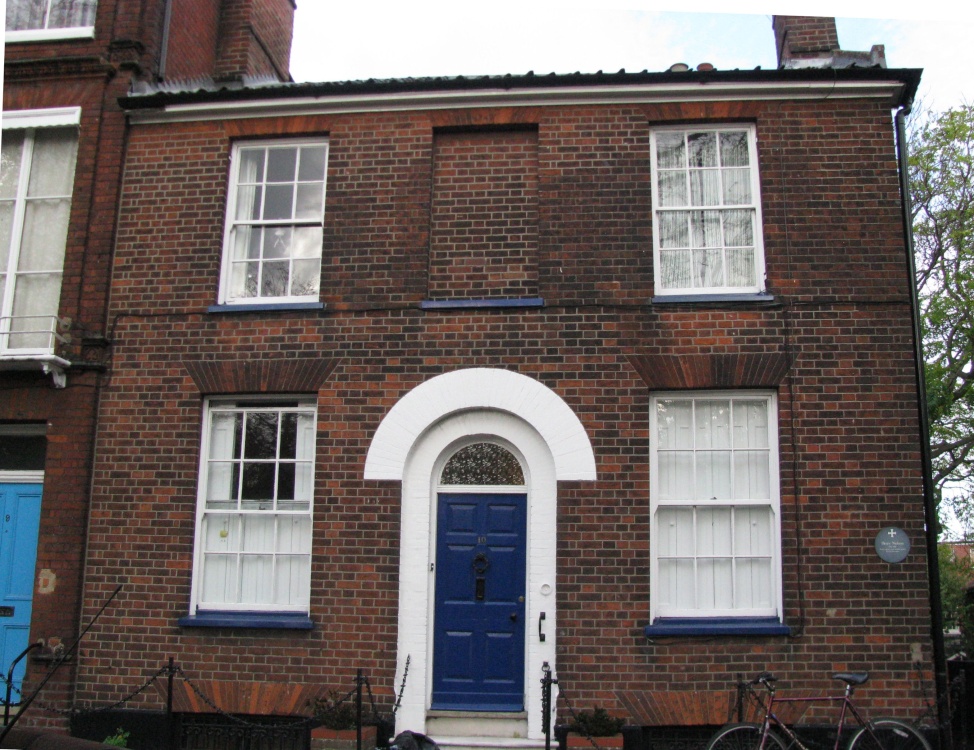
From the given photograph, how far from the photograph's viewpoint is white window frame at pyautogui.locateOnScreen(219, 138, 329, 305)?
31.7ft

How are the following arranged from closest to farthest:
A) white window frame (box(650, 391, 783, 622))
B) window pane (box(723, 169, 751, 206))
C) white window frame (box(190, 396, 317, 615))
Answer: white window frame (box(650, 391, 783, 622)) < white window frame (box(190, 396, 317, 615)) < window pane (box(723, 169, 751, 206))

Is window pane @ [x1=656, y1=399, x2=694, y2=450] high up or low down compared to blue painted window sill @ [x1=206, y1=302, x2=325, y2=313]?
down

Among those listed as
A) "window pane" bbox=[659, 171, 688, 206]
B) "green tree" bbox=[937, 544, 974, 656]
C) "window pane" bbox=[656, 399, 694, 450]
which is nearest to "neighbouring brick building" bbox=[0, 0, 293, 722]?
"window pane" bbox=[659, 171, 688, 206]

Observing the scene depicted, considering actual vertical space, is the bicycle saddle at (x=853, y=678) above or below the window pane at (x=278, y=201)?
below

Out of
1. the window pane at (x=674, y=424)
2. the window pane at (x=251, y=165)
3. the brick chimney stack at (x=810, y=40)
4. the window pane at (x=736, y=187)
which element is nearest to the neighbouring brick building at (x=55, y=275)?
the window pane at (x=251, y=165)

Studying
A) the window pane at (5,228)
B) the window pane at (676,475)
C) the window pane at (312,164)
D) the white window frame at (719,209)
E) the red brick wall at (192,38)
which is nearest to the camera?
the window pane at (676,475)

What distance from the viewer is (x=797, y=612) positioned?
8375 millimetres

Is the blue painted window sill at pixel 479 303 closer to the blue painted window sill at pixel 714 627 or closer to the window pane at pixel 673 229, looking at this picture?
the window pane at pixel 673 229

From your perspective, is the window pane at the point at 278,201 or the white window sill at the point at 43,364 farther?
the window pane at the point at 278,201

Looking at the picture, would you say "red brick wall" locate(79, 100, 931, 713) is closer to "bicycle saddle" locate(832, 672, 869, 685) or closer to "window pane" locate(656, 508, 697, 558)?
"window pane" locate(656, 508, 697, 558)

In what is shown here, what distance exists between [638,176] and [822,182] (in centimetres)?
191

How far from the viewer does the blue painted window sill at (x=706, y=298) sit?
8.96m

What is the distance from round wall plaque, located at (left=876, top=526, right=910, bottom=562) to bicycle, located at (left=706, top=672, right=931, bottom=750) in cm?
138

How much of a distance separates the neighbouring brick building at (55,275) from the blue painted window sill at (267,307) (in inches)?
50.9
